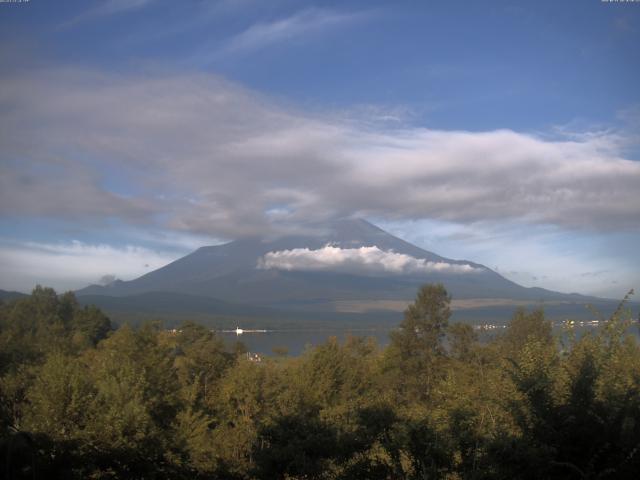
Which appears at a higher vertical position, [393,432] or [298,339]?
[393,432]

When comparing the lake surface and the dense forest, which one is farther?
the lake surface

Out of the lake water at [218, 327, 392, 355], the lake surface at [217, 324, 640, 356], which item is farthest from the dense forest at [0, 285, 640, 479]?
the lake water at [218, 327, 392, 355]

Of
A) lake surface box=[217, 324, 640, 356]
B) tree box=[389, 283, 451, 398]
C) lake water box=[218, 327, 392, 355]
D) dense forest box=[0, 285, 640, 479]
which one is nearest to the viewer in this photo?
dense forest box=[0, 285, 640, 479]

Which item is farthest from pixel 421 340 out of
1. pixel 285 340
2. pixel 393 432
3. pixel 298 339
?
pixel 298 339

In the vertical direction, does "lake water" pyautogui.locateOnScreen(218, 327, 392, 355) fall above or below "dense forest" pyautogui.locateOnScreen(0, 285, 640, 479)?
below

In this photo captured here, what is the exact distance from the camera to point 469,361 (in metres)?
39.2

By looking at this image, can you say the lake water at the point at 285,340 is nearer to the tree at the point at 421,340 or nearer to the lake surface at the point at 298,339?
the lake surface at the point at 298,339

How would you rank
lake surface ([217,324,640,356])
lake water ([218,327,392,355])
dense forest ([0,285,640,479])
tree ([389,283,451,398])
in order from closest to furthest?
dense forest ([0,285,640,479]) < lake surface ([217,324,640,356]) < tree ([389,283,451,398]) < lake water ([218,327,392,355])

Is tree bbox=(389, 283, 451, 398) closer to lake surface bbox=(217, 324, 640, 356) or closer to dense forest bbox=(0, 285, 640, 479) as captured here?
lake surface bbox=(217, 324, 640, 356)

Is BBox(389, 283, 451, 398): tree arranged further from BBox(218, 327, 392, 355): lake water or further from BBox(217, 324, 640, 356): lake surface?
BBox(218, 327, 392, 355): lake water

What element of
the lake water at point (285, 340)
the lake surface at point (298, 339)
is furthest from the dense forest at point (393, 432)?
the lake water at point (285, 340)

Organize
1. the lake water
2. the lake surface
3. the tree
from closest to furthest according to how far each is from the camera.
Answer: the lake surface
the tree
the lake water

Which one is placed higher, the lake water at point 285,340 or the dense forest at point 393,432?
the dense forest at point 393,432

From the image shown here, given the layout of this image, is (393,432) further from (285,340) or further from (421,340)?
Result: (285,340)
